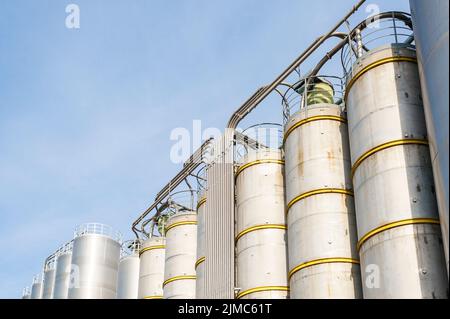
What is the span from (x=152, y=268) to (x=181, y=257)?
408 cm

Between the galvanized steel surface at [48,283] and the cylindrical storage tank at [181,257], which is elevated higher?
the galvanized steel surface at [48,283]

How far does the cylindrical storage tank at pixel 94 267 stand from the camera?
3919cm

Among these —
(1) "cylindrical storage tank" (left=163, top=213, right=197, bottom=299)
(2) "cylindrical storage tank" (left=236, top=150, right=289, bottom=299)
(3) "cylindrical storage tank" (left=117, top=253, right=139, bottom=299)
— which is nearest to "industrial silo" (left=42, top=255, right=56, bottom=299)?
(3) "cylindrical storage tank" (left=117, top=253, right=139, bottom=299)

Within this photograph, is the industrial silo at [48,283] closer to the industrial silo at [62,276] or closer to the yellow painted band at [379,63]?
the industrial silo at [62,276]

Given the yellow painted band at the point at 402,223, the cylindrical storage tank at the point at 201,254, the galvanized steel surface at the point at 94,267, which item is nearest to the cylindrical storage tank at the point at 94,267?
the galvanized steel surface at the point at 94,267

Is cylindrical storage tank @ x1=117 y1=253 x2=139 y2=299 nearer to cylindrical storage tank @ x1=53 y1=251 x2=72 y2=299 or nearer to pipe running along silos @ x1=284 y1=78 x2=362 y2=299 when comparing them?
cylindrical storage tank @ x1=53 y1=251 x2=72 y2=299

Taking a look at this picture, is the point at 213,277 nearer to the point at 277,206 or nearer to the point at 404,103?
the point at 277,206

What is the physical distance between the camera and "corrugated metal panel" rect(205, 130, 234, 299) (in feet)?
83.3

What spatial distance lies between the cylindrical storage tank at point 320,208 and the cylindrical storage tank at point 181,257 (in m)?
9.63

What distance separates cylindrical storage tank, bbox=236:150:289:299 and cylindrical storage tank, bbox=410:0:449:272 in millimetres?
9330

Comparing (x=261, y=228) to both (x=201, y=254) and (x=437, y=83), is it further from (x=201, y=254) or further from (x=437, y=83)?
(x=437, y=83)

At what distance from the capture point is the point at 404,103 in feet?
63.1
